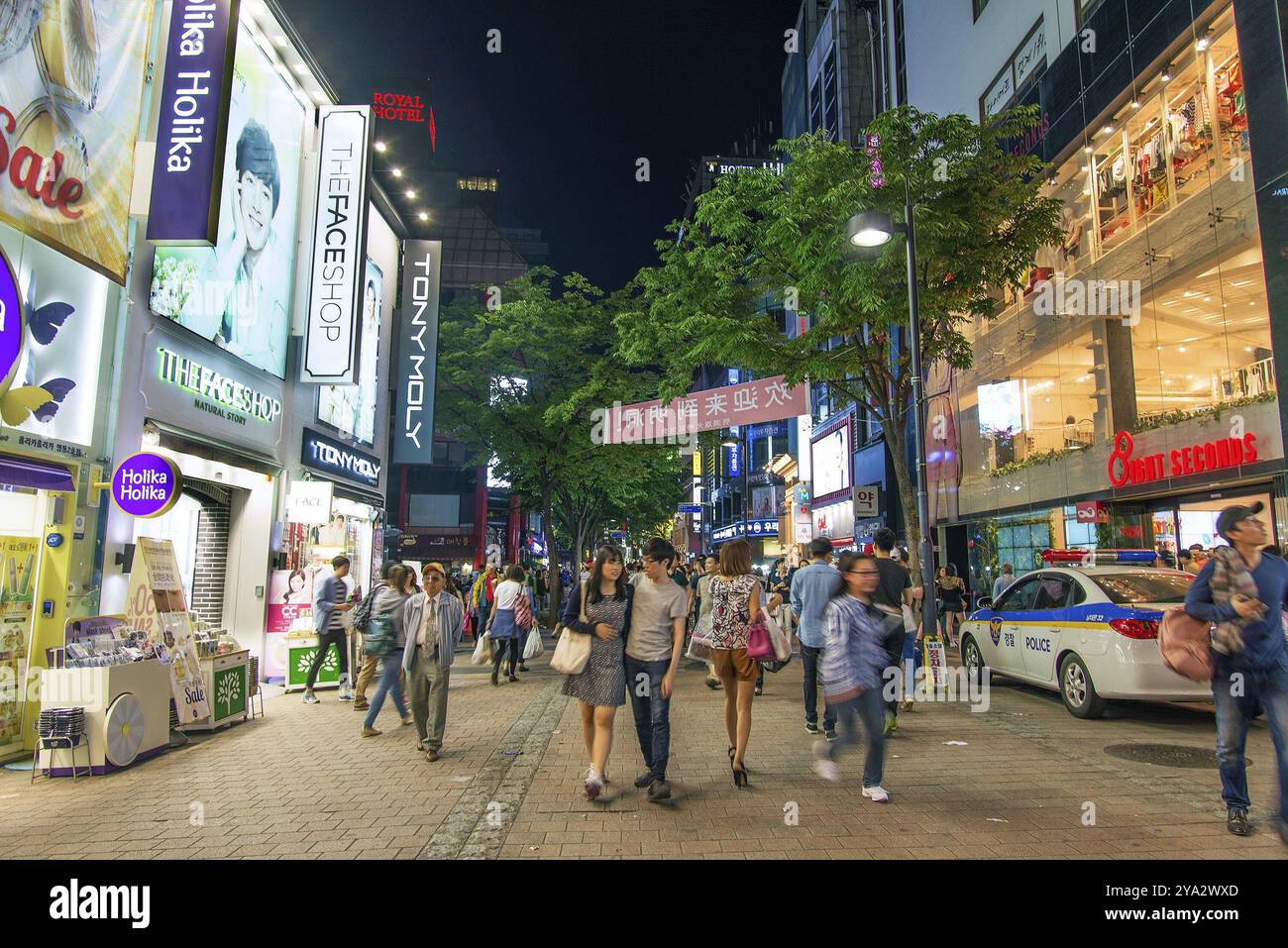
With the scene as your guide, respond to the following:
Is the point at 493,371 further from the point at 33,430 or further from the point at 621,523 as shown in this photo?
the point at 621,523

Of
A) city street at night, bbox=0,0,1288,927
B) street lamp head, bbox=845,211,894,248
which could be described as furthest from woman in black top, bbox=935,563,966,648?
street lamp head, bbox=845,211,894,248

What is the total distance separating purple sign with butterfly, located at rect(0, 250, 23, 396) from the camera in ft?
20.5

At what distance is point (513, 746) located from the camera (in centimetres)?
723

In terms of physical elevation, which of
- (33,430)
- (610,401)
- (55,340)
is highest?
(610,401)

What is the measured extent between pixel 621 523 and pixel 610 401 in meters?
27.8

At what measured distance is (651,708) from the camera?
18.0 feet

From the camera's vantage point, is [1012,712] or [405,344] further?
[405,344]

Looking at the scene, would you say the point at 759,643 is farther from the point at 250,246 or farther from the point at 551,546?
the point at 551,546

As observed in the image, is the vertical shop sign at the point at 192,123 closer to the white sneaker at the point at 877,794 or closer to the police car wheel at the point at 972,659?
the white sneaker at the point at 877,794

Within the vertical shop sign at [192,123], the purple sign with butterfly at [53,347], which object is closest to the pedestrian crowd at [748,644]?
the purple sign with butterfly at [53,347]

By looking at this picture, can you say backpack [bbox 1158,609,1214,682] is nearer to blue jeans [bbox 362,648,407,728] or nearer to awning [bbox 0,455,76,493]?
blue jeans [bbox 362,648,407,728]

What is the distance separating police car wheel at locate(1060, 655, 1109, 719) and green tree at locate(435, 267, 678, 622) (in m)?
12.9

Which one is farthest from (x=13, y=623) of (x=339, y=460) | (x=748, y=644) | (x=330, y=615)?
(x=339, y=460)

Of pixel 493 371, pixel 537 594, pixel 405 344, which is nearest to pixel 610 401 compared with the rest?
pixel 493 371
